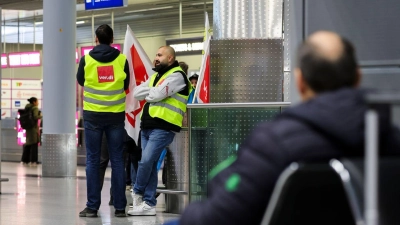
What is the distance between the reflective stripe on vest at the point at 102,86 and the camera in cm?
831

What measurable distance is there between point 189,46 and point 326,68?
746 inches

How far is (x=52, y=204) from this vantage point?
10.1 m

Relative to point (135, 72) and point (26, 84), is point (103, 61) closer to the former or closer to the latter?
point (135, 72)

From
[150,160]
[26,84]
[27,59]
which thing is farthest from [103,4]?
[26,84]

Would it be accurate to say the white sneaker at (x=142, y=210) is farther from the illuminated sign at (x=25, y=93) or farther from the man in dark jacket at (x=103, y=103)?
the illuminated sign at (x=25, y=93)

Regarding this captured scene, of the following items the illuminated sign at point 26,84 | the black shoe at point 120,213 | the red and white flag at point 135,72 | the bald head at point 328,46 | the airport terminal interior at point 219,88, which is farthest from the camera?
the illuminated sign at point 26,84

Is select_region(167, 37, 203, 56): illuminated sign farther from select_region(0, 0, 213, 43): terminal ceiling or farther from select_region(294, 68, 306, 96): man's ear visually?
select_region(294, 68, 306, 96): man's ear

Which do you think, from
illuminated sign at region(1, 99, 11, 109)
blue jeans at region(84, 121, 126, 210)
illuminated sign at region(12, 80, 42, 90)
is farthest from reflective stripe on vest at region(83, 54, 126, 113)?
illuminated sign at region(1, 99, 11, 109)

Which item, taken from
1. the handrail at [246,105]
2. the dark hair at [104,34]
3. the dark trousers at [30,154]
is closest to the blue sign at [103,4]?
the dark trousers at [30,154]

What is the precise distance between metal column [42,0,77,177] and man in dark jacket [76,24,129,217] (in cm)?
658

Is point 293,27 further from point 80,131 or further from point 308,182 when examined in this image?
point 80,131

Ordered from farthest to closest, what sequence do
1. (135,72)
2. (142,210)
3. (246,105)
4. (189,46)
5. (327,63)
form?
1. (189,46)
2. (135,72)
3. (142,210)
4. (246,105)
5. (327,63)

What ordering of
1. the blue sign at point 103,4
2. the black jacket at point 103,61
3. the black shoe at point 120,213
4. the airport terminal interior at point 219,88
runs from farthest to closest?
1. the blue sign at point 103,4
2. the black shoe at point 120,213
3. the black jacket at point 103,61
4. the airport terminal interior at point 219,88

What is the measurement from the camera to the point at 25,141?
21.5 meters
